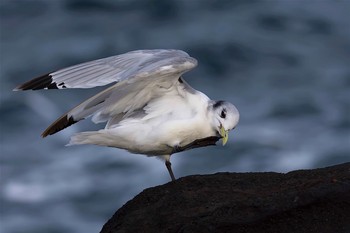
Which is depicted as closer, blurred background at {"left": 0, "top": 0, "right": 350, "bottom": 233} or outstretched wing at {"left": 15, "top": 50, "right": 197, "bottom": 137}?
outstretched wing at {"left": 15, "top": 50, "right": 197, "bottom": 137}

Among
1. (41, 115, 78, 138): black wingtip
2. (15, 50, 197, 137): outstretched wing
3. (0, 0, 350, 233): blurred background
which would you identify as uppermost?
(15, 50, 197, 137): outstretched wing

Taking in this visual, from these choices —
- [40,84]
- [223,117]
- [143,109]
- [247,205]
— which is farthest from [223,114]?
[247,205]

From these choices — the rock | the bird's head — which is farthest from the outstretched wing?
the rock

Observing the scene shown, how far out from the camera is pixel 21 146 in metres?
14.0

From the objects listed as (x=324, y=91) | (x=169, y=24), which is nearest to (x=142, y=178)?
(x=324, y=91)

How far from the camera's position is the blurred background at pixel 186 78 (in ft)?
43.5

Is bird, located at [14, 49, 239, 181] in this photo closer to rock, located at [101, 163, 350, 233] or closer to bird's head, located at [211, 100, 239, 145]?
bird's head, located at [211, 100, 239, 145]

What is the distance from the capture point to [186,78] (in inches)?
587

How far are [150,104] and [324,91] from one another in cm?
752

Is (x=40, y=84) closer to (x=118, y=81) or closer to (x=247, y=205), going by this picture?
(x=118, y=81)

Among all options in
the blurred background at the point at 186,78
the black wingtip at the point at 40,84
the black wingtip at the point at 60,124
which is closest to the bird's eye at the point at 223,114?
the black wingtip at the point at 60,124

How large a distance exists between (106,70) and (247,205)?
1.92m

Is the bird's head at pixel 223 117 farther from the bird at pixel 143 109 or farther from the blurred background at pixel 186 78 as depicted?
the blurred background at pixel 186 78

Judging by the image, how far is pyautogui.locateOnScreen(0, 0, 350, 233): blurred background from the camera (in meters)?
13.3
